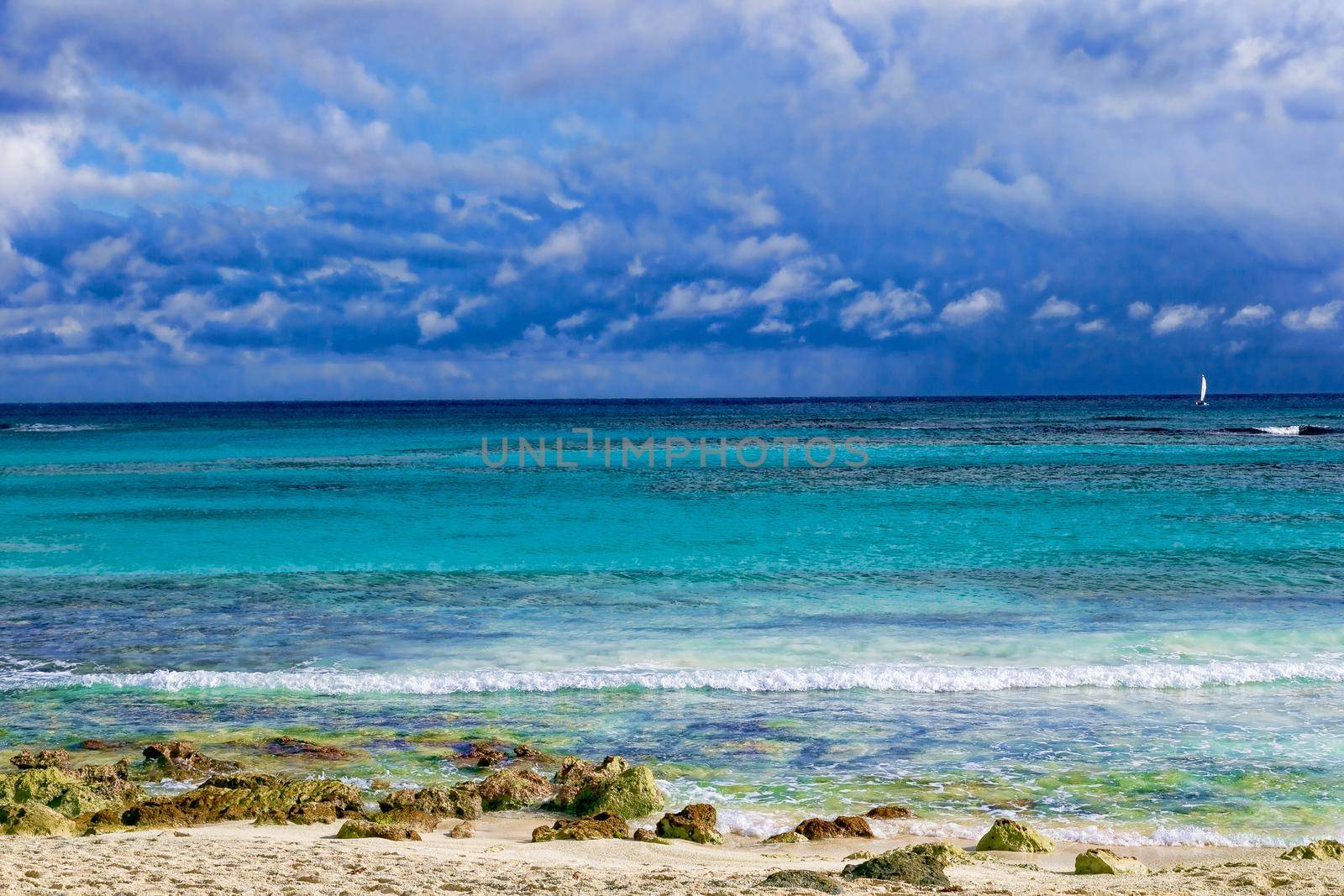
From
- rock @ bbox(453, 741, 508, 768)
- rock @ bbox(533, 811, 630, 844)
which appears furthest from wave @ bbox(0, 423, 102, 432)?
rock @ bbox(533, 811, 630, 844)

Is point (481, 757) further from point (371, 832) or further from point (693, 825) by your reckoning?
point (693, 825)

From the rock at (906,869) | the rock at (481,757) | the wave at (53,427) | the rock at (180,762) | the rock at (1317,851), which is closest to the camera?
the rock at (906,869)

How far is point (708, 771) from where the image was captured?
959 cm

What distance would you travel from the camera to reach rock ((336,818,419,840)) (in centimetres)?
771

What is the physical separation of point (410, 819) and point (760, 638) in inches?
296

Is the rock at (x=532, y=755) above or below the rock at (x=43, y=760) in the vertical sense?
below

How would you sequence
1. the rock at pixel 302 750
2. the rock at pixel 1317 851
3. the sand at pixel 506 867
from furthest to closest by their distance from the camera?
the rock at pixel 302 750 < the rock at pixel 1317 851 < the sand at pixel 506 867

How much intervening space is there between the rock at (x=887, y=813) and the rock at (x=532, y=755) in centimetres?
327

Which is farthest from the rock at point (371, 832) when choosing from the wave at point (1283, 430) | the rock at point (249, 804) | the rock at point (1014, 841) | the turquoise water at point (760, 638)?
the wave at point (1283, 430)

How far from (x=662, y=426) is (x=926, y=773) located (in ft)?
287

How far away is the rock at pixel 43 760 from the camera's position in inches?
378

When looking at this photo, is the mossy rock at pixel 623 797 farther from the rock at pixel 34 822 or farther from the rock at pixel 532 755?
the rock at pixel 34 822

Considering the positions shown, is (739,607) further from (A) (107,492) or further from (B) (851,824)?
(A) (107,492)

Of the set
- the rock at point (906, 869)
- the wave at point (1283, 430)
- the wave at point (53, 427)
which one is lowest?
the rock at point (906, 869)
